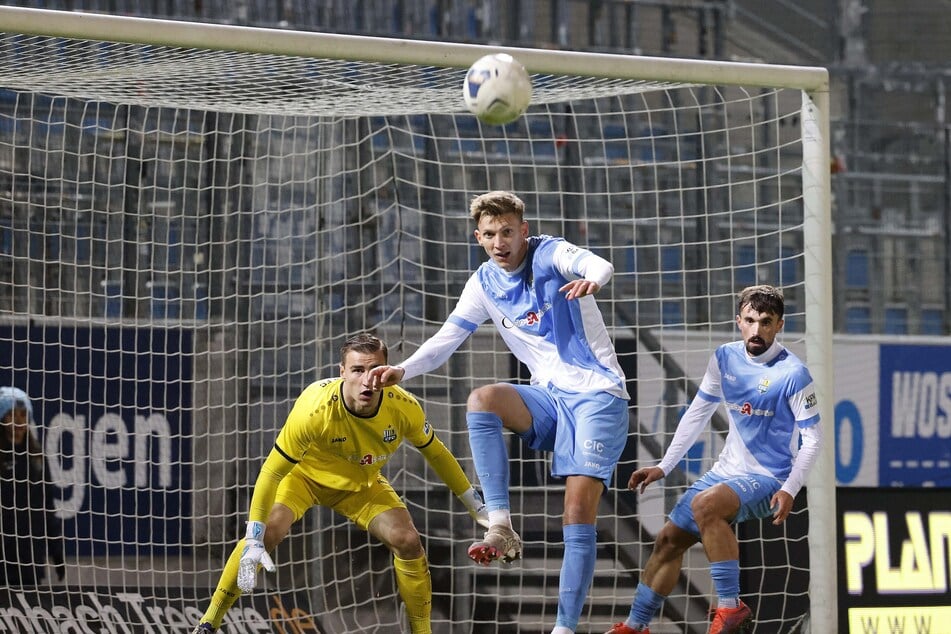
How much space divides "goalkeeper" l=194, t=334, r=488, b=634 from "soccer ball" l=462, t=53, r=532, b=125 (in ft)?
3.52

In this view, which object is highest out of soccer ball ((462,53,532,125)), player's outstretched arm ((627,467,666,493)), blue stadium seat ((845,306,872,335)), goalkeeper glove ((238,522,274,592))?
soccer ball ((462,53,532,125))

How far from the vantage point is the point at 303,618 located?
6977 mm

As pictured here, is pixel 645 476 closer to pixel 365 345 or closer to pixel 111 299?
pixel 365 345

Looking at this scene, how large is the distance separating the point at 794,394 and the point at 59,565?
3.86 metres

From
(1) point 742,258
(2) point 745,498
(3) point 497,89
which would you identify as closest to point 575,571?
(2) point 745,498

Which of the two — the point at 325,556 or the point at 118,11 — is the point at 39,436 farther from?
the point at 118,11

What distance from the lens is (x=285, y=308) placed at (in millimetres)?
8016

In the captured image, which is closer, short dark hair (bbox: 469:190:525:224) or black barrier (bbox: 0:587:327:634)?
short dark hair (bbox: 469:190:525:224)

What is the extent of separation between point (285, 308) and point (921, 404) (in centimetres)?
427

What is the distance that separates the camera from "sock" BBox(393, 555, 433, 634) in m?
5.58

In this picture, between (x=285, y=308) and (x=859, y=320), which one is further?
(x=859, y=320)

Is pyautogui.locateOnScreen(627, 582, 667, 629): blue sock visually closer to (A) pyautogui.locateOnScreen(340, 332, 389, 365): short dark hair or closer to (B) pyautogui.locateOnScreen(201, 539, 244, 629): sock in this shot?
(A) pyautogui.locateOnScreen(340, 332, 389, 365): short dark hair

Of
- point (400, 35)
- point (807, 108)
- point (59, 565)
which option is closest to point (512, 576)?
point (59, 565)

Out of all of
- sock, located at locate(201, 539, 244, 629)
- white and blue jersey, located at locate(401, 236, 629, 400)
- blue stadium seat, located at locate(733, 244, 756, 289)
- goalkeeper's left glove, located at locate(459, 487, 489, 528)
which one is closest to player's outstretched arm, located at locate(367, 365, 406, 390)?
white and blue jersey, located at locate(401, 236, 629, 400)
